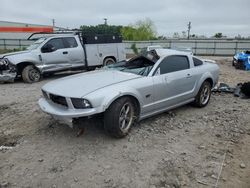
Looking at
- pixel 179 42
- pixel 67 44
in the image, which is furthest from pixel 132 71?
pixel 179 42

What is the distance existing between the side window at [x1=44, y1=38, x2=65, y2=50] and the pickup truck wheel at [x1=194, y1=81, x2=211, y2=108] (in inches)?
258

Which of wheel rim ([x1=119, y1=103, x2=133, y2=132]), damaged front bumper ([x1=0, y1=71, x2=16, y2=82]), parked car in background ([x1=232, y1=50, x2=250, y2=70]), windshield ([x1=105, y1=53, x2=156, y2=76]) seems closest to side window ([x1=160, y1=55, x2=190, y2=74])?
windshield ([x1=105, y1=53, x2=156, y2=76])

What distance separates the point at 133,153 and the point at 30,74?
734 centimetres

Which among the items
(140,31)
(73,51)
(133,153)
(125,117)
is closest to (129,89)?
(125,117)

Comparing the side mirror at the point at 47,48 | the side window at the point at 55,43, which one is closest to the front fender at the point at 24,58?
the side mirror at the point at 47,48

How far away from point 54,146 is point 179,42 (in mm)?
27517

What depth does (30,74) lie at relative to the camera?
10125 millimetres

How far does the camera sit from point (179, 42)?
29.9 m

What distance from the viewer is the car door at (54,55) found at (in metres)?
10.4

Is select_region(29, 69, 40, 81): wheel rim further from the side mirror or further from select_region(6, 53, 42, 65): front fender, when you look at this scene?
the side mirror

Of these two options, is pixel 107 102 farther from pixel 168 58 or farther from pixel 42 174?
pixel 168 58

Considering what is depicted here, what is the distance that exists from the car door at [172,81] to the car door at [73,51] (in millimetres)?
6196

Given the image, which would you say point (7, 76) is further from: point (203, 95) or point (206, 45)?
point (206, 45)

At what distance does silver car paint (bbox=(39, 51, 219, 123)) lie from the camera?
412cm
